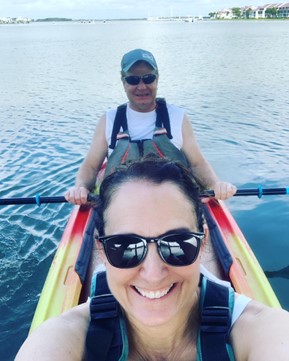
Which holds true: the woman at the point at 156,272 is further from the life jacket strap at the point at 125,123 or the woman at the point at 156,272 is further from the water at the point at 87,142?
the life jacket strap at the point at 125,123

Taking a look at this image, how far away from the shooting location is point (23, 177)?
29.0 feet

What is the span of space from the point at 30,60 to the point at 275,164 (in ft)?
88.6

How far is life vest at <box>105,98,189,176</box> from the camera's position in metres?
4.62

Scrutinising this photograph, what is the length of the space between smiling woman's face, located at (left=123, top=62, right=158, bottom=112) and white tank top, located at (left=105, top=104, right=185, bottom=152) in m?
0.08

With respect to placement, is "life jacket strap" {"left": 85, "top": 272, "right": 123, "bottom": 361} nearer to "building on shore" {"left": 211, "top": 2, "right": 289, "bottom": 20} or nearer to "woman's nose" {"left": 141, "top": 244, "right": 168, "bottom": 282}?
"woman's nose" {"left": 141, "top": 244, "right": 168, "bottom": 282}

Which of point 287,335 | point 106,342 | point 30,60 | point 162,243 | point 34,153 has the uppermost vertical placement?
point 162,243

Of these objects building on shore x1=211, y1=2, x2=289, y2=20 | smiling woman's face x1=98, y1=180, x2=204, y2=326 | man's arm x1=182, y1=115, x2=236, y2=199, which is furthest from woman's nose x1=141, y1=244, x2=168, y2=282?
building on shore x1=211, y1=2, x2=289, y2=20

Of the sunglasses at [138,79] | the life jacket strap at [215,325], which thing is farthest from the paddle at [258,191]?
the life jacket strap at [215,325]

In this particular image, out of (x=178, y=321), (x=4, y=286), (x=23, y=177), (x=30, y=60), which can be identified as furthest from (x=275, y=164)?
(x=30, y=60)

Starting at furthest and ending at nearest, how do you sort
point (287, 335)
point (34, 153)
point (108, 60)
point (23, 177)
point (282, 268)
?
point (108, 60) → point (34, 153) → point (23, 177) → point (282, 268) → point (287, 335)

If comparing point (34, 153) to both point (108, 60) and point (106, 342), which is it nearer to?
point (106, 342)

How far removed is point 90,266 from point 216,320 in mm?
2414

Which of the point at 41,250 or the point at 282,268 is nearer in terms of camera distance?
the point at 282,268

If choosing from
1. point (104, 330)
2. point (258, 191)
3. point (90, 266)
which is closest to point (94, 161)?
point (90, 266)
